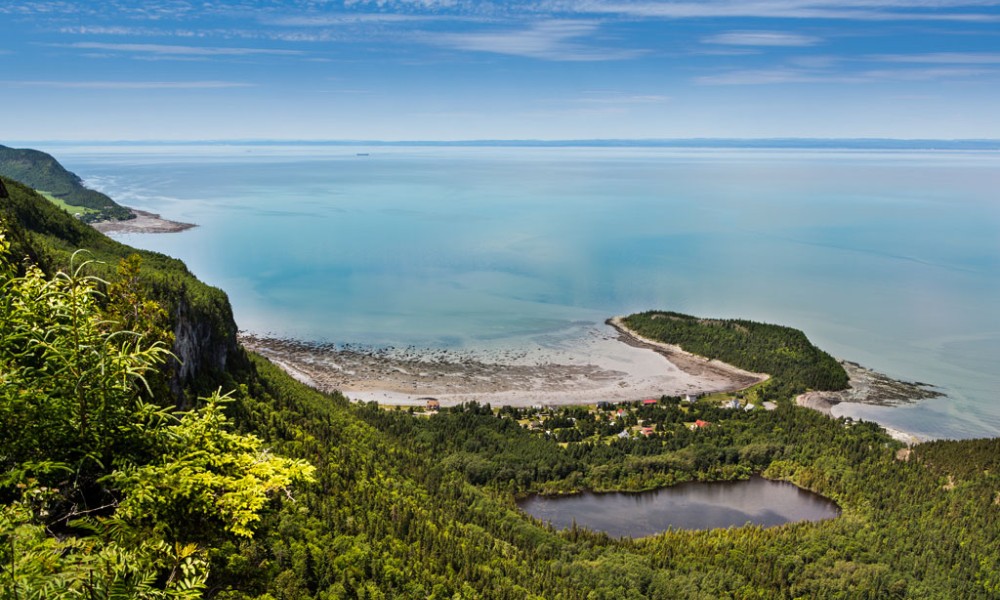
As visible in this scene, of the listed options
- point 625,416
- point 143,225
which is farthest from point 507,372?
point 143,225

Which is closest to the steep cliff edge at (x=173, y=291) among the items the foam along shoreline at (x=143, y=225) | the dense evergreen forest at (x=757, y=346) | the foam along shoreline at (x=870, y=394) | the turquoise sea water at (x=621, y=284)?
the turquoise sea water at (x=621, y=284)

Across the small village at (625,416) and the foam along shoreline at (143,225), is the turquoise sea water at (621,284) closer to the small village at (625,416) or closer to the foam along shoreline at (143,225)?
the foam along shoreline at (143,225)

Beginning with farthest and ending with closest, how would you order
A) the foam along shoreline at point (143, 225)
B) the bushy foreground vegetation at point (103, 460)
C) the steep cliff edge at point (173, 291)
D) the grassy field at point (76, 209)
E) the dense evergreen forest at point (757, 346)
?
the grassy field at point (76, 209) → the foam along shoreline at point (143, 225) → the dense evergreen forest at point (757, 346) → the steep cliff edge at point (173, 291) → the bushy foreground vegetation at point (103, 460)

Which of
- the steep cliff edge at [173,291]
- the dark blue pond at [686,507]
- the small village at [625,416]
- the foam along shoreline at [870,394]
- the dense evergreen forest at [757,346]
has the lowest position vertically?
the dark blue pond at [686,507]

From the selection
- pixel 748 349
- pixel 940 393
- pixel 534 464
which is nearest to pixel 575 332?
pixel 748 349

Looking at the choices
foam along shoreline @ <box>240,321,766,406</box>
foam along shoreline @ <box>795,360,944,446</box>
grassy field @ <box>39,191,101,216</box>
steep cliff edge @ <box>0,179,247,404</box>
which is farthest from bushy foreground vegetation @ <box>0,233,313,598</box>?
grassy field @ <box>39,191,101,216</box>

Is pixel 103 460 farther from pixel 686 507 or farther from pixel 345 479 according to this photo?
pixel 686 507
